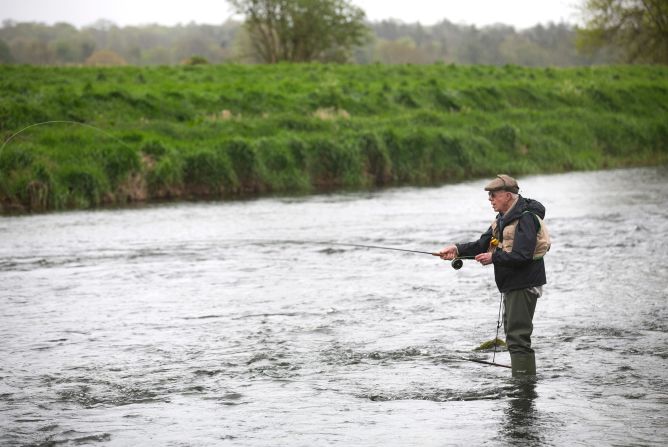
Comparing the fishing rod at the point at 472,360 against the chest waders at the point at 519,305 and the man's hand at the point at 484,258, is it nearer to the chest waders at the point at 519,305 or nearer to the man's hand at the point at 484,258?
the chest waders at the point at 519,305

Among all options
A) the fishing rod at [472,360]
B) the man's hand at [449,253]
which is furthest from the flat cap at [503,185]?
the fishing rod at [472,360]

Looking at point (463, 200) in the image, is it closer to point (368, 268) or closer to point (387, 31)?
point (368, 268)

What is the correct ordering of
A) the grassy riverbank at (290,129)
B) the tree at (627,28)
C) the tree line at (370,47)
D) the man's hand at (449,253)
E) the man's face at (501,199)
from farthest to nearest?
1. the tree line at (370,47)
2. the tree at (627,28)
3. the grassy riverbank at (290,129)
4. the man's hand at (449,253)
5. the man's face at (501,199)

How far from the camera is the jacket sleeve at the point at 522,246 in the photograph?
7.84m

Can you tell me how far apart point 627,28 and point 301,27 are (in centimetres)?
1704

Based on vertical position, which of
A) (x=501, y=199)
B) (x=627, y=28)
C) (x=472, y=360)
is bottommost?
(x=472, y=360)

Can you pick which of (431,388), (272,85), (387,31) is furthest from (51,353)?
(387,31)

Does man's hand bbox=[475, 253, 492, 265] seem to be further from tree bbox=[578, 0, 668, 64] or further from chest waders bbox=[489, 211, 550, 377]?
tree bbox=[578, 0, 668, 64]

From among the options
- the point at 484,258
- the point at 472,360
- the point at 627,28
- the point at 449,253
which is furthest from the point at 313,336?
the point at 627,28

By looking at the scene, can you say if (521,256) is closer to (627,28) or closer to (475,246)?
(475,246)

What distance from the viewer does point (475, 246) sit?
8.49 m

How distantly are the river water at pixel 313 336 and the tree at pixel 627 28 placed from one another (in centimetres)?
3585

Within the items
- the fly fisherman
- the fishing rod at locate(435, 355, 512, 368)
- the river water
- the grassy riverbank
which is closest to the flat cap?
the fly fisherman

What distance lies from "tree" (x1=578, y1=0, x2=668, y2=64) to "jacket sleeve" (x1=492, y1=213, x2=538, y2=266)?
155 ft
